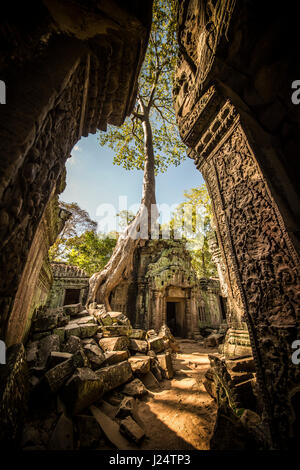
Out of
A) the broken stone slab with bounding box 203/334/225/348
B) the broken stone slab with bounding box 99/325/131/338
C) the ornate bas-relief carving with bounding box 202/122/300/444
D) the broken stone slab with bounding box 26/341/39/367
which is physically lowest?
the broken stone slab with bounding box 203/334/225/348

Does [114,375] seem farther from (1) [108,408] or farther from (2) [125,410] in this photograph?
(2) [125,410]

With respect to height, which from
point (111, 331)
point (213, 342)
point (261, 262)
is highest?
point (261, 262)

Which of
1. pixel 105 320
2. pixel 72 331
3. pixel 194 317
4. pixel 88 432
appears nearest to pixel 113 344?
pixel 72 331

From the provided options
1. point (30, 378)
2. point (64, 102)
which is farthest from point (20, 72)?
point (30, 378)

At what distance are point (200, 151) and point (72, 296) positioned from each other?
12.5 meters

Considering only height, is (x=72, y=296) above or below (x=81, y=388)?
above

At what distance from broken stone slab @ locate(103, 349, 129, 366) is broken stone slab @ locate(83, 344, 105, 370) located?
9 cm

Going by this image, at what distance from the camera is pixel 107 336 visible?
12.9ft

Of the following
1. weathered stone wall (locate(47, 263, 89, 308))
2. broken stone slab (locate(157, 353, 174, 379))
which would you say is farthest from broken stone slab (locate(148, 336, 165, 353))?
weathered stone wall (locate(47, 263, 89, 308))

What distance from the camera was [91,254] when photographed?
42.0 feet

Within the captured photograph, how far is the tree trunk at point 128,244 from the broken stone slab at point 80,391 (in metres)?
5.68

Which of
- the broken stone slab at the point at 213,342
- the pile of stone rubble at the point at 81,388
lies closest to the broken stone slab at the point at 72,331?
the pile of stone rubble at the point at 81,388

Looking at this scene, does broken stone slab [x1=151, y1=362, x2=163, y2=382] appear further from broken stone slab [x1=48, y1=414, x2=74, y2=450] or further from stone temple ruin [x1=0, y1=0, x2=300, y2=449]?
broken stone slab [x1=48, y1=414, x2=74, y2=450]

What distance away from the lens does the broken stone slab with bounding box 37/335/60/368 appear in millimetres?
2433
